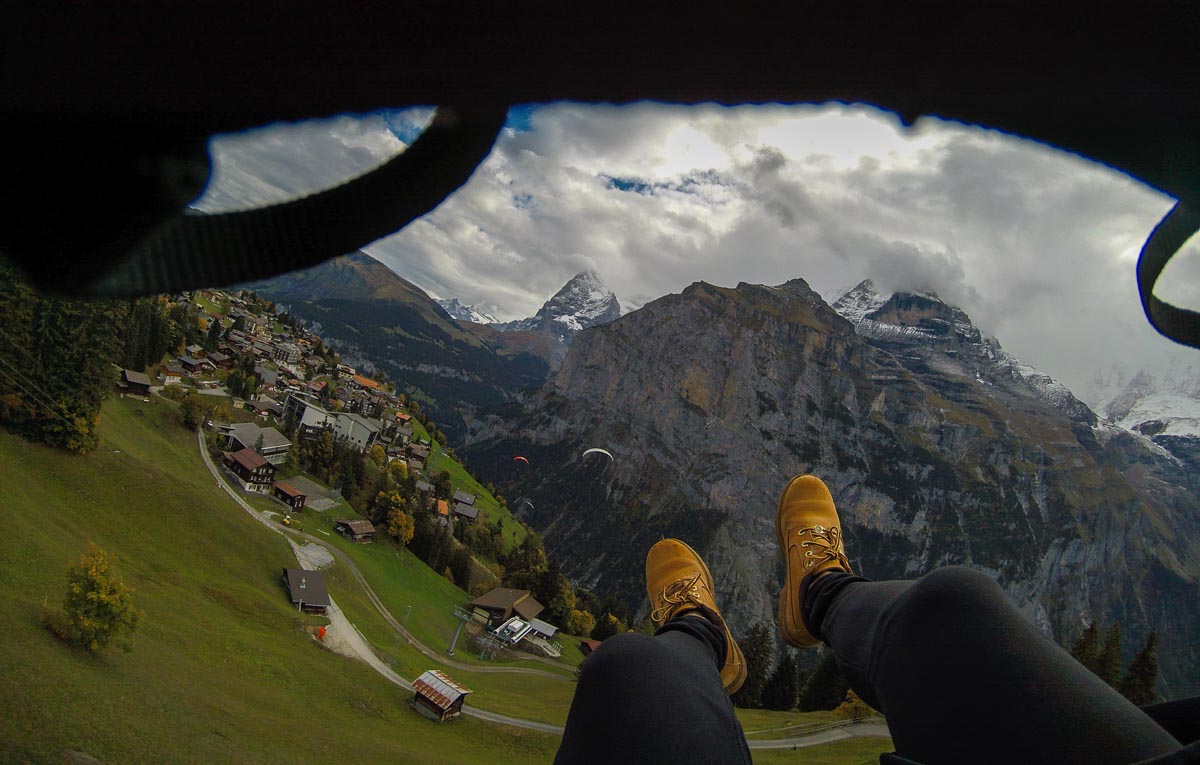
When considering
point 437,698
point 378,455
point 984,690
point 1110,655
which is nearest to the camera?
point 984,690

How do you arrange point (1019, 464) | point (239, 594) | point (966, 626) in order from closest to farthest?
point (966, 626) → point (239, 594) → point (1019, 464)

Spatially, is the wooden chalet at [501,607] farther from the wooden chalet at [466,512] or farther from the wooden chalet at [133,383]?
the wooden chalet at [133,383]

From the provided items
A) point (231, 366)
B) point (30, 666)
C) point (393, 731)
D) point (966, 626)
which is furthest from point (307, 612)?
point (231, 366)

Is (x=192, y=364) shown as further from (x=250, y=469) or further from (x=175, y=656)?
(x=175, y=656)

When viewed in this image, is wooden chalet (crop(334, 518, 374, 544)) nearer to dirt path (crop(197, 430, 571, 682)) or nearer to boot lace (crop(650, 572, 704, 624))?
dirt path (crop(197, 430, 571, 682))

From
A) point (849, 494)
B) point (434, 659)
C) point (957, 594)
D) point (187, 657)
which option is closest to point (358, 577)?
point (434, 659)

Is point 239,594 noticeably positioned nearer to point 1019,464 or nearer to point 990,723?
point 990,723
